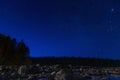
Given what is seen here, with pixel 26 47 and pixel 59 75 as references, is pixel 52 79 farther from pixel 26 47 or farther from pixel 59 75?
pixel 26 47

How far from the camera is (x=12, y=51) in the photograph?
52688 millimetres

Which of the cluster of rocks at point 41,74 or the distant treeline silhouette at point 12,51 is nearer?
the cluster of rocks at point 41,74

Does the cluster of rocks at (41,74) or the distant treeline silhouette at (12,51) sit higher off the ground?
the distant treeline silhouette at (12,51)

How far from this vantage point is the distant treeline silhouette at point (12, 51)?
171 feet

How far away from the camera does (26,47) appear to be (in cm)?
5228

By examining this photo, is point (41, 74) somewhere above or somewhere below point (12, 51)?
below

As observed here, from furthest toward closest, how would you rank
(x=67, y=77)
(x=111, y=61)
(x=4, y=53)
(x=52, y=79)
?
(x=111, y=61) → (x=4, y=53) → (x=52, y=79) → (x=67, y=77)

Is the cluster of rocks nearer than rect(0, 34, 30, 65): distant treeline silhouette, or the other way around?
the cluster of rocks

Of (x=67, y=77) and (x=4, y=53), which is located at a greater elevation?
(x=4, y=53)

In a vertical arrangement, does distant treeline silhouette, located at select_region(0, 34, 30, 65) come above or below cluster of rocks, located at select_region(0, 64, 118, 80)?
above

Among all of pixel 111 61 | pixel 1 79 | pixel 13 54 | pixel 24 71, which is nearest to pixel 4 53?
pixel 13 54

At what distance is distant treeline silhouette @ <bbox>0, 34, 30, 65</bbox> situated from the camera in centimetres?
5212

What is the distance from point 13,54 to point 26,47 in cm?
230

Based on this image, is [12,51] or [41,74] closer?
[41,74]
